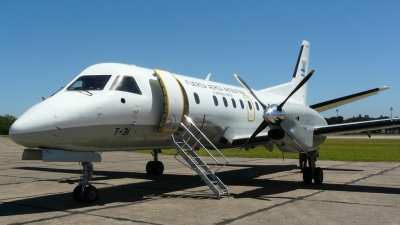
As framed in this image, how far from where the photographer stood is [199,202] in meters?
9.58

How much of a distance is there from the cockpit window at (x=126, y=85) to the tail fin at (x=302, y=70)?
1266 cm

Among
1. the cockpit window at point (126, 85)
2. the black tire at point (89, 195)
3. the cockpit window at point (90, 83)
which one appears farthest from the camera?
the cockpit window at point (126, 85)

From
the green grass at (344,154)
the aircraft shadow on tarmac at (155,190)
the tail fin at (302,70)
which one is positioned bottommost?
the green grass at (344,154)

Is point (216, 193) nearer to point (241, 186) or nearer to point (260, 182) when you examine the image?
point (241, 186)

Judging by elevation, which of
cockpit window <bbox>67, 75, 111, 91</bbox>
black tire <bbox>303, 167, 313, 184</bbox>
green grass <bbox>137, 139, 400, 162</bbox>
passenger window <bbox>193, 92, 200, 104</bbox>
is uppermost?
cockpit window <bbox>67, 75, 111, 91</bbox>

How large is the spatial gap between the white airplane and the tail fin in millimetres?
6686

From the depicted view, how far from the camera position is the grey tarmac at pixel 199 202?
7.64m

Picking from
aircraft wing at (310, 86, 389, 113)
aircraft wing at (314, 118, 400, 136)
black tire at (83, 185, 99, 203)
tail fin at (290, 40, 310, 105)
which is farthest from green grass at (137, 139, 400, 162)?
black tire at (83, 185, 99, 203)

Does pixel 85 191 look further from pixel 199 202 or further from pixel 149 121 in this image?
pixel 199 202

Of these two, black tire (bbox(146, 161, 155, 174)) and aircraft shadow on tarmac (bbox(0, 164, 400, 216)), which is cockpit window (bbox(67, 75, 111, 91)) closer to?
aircraft shadow on tarmac (bbox(0, 164, 400, 216))

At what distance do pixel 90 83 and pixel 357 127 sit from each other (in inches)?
303

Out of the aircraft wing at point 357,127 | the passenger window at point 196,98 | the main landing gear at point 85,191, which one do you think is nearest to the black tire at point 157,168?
the passenger window at point 196,98

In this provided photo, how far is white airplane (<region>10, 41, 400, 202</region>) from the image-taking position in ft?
27.6

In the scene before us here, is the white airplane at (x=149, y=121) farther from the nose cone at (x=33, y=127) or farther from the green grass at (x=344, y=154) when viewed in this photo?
the green grass at (x=344, y=154)
